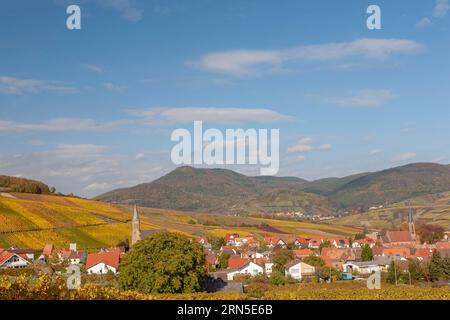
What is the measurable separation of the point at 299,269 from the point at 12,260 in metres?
35.0

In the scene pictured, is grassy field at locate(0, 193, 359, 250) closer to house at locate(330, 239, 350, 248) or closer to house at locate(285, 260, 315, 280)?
house at locate(330, 239, 350, 248)

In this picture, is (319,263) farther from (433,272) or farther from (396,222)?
(396,222)

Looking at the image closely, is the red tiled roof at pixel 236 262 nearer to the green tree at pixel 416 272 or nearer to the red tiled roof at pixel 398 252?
the green tree at pixel 416 272

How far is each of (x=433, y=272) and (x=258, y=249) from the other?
4012 cm

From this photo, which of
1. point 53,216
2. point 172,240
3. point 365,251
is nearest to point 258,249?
point 365,251

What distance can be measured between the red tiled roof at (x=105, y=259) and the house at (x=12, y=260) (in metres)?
7.06

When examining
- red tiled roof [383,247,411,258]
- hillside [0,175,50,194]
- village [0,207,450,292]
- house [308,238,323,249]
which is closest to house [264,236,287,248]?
house [308,238,323,249]

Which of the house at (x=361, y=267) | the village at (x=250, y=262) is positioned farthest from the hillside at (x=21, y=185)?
the house at (x=361, y=267)

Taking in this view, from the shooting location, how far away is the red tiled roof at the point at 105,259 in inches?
2572

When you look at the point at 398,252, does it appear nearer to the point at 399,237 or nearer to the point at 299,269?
the point at 399,237

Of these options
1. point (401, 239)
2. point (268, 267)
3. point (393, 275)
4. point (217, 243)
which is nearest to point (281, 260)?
point (268, 267)

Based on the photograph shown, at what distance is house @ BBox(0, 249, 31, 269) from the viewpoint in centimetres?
6397

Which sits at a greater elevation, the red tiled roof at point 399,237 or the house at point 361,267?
the red tiled roof at point 399,237

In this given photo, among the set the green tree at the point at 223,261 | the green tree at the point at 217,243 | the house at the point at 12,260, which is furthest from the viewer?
the green tree at the point at 217,243
